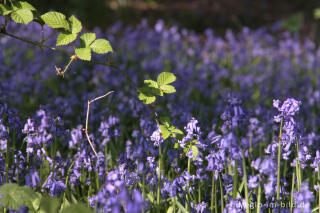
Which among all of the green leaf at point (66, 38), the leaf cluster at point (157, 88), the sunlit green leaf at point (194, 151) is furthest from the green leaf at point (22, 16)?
the sunlit green leaf at point (194, 151)

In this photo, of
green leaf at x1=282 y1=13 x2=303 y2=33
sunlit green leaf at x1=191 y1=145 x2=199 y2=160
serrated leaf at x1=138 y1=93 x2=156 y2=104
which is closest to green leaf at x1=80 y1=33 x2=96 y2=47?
serrated leaf at x1=138 y1=93 x2=156 y2=104

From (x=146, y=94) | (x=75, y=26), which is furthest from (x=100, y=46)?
(x=146, y=94)

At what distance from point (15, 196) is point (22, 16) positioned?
3.08ft

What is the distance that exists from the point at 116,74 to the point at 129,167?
3.20m

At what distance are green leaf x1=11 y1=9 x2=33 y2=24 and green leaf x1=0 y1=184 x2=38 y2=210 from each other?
33.8 inches

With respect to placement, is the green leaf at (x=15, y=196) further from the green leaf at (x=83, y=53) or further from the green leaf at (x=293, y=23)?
the green leaf at (x=293, y=23)

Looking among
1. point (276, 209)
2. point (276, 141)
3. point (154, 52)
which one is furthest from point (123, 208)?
point (154, 52)

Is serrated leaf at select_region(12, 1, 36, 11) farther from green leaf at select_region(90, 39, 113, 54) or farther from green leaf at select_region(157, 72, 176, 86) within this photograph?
green leaf at select_region(157, 72, 176, 86)

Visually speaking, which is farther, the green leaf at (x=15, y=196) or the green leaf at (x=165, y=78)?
the green leaf at (x=165, y=78)

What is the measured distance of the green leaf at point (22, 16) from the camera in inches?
79.9

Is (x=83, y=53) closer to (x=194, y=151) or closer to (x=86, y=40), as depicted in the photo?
(x=86, y=40)

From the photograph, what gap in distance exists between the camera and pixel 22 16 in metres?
2.05

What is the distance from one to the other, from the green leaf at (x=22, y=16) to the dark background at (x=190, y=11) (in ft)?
21.3

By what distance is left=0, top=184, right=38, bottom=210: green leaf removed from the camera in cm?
189
